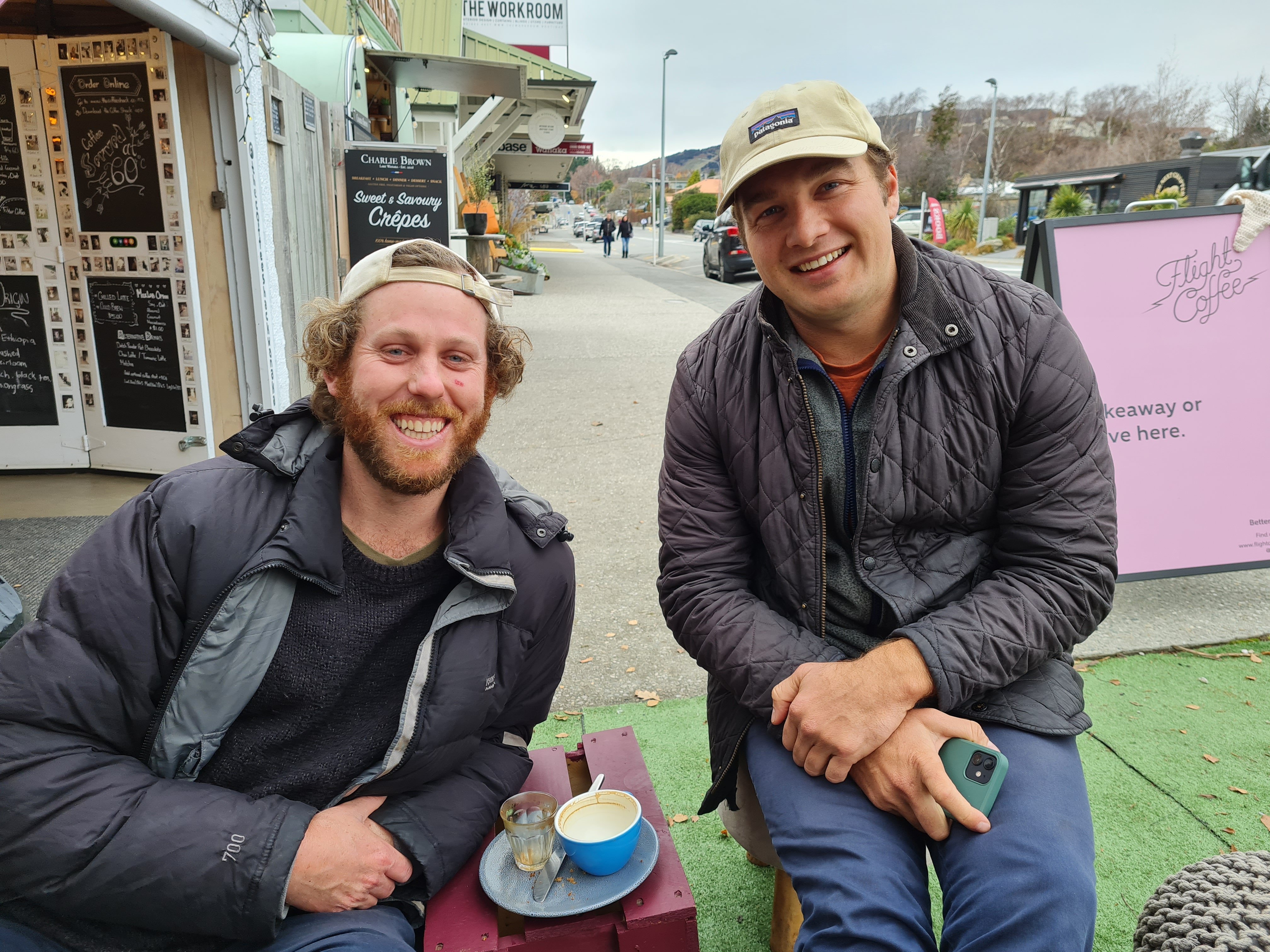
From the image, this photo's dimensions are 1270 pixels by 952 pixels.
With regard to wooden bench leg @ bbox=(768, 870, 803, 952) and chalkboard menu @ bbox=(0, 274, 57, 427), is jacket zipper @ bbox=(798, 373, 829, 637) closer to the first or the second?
wooden bench leg @ bbox=(768, 870, 803, 952)

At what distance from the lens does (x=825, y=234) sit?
179cm

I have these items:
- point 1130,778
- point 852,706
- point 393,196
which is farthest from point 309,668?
point 393,196

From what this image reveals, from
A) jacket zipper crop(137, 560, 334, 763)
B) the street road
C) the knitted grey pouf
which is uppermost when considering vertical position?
jacket zipper crop(137, 560, 334, 763)

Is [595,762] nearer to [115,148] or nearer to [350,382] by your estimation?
[350,382]

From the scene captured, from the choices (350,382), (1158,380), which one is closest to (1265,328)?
(1158,380)

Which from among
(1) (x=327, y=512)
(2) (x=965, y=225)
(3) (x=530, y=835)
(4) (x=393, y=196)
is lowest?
(3) (x=530, y=835)

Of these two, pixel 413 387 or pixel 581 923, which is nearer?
pixel 581 923

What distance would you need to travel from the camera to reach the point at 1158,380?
3516 mm

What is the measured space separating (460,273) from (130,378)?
4.52 m

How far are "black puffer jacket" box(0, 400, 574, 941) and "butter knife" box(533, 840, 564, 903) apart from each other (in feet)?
0.55

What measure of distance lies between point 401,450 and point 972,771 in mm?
1280

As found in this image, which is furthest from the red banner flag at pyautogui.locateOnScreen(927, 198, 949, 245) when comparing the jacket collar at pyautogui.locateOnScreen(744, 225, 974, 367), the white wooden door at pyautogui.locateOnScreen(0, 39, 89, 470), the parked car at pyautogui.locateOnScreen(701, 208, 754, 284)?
the jacket collar at pyautogui.locateOnScreen(744, 225, 974, 367)

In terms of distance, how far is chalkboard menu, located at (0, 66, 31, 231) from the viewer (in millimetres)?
4938

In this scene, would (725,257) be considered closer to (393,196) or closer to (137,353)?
(393,196)
